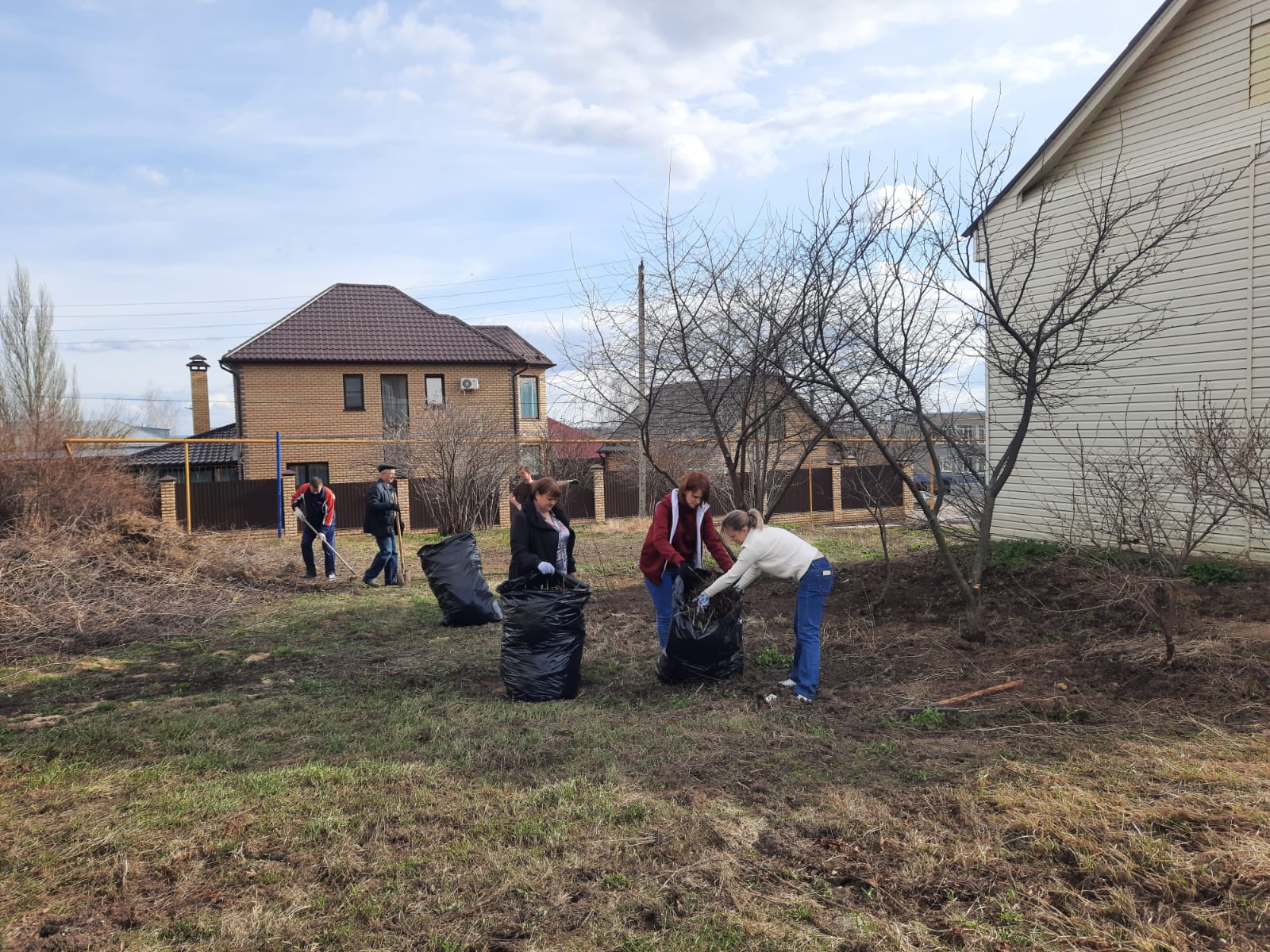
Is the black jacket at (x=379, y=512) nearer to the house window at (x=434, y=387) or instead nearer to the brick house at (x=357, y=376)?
the brick house at (x=357, y=376)

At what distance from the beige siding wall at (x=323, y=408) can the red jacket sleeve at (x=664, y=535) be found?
623 inches

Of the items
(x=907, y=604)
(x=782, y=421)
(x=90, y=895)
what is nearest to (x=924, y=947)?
(x=90, y=895)

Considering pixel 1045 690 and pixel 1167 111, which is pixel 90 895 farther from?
pixel 1167 111

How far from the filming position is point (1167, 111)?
9.35 metres

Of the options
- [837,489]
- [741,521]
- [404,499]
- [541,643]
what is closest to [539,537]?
[541,643]

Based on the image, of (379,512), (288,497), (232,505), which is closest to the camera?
(379,512)

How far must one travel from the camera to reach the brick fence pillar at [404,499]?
1758 cm

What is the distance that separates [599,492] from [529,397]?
7825 millimetres

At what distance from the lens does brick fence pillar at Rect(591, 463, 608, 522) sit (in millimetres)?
19719

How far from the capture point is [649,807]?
3467 millimetres

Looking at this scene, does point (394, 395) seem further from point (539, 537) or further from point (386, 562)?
point (539, 537)

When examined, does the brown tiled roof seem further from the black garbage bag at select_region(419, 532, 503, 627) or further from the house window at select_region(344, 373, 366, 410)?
the black garbage bag at select_region(419, 532, 503, 627)

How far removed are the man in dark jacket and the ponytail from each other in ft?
19.4

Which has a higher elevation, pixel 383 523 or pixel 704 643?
pixel 383 523
